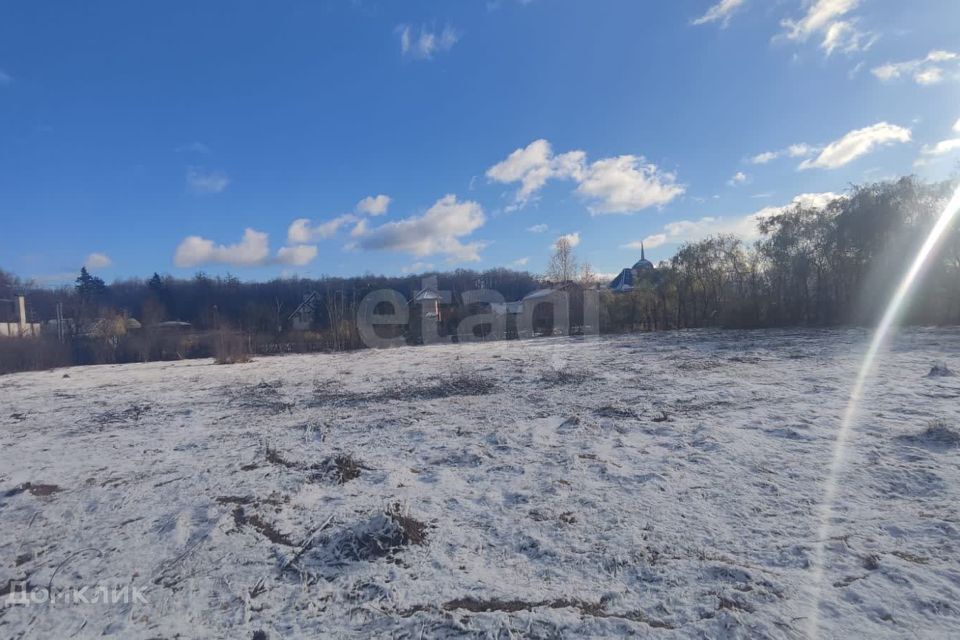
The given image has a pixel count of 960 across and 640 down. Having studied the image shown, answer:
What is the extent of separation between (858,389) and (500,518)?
5810mm

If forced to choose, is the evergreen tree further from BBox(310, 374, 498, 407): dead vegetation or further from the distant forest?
BBox(310, 374, 498, 407): dead vegetation

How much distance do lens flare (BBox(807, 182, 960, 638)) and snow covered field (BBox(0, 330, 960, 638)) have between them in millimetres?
46

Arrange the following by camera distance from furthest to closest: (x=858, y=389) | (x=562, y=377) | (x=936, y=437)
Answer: (x=562, y=377)
(x=858, y=389)
(x=936, y=437)

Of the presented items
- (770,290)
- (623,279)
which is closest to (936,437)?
(770,290)

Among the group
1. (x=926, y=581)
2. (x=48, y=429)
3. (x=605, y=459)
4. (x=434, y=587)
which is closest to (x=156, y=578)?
(x=434, y=587)

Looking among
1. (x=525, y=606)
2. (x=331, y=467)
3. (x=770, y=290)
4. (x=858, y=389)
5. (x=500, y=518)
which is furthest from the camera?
(x=770, y=290)

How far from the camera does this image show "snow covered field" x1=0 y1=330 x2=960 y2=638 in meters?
2.13

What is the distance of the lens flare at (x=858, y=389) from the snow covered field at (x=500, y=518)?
0.15 ft

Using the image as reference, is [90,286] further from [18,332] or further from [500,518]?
[500,518]

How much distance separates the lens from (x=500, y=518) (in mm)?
3072

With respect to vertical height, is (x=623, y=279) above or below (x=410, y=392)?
above

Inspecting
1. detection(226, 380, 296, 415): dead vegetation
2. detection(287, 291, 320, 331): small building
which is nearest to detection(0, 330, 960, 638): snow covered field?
detection(226, 380, 296, 415): dead vegetation

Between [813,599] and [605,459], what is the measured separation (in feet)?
6.56

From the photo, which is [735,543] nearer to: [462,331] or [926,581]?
[926,581]
